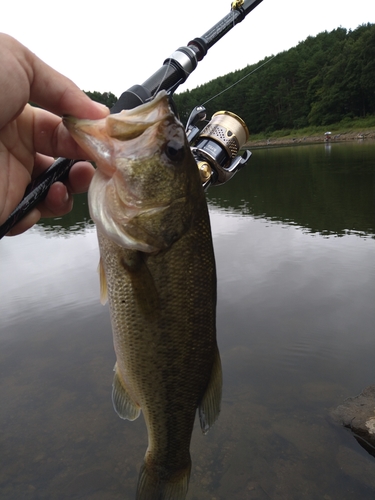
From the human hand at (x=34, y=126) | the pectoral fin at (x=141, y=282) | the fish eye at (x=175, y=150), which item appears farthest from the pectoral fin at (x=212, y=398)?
the human hand at (x=34, y=126)

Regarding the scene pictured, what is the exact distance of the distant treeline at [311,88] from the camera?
62.0 metres

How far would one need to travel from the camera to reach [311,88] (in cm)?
7356

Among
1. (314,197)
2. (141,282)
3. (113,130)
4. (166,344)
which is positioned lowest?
(314,197)

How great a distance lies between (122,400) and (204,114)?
224 cm

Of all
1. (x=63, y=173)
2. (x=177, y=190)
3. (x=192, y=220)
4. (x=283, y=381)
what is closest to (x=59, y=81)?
(x=63, y=173)

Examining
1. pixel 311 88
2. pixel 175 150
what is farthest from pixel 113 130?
pixel 311 88

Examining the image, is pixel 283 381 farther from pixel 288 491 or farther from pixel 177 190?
pixel 177 190

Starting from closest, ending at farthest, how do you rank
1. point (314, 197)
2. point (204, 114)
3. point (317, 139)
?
1. point (204, 114)
2. point (314, 197)
3. point (317, 139)

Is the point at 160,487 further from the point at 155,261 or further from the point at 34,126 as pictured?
the point at 34,126

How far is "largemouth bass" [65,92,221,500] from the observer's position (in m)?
1.71

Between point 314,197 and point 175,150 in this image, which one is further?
point 314,197

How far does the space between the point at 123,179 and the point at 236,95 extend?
84.3 metres

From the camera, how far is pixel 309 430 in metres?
4.36

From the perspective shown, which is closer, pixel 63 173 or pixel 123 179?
pixel 123 179
